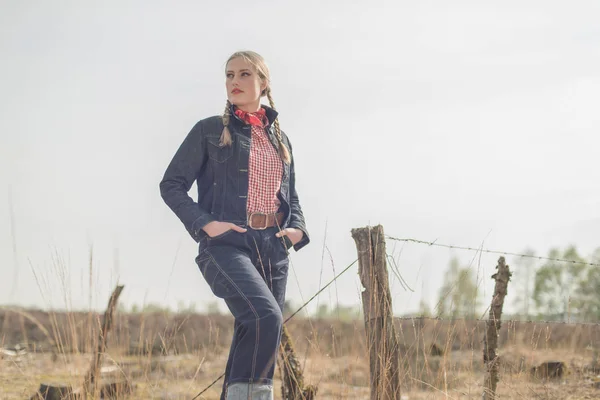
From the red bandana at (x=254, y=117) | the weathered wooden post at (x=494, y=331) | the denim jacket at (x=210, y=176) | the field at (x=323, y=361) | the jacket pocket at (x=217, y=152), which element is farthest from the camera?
the weathered wooden post at (x=494, y=331)

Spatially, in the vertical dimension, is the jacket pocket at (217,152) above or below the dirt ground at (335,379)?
above

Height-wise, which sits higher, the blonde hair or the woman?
the blonde hair

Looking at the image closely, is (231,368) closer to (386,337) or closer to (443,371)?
(386,337)

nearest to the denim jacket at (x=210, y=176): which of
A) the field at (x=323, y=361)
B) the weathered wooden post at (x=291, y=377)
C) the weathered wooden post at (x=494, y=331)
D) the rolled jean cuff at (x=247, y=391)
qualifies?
the rolled jean cuff at (x=247, y=391)

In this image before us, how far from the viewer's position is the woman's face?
12.4 ft

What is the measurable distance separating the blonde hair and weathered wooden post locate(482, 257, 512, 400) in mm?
2115

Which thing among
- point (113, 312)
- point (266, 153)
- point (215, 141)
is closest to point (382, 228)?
point (266, 153)

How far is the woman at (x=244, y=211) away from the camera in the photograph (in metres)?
3.35

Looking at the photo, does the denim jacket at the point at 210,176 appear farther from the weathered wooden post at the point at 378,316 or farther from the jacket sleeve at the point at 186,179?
the weathered wooden post at the point at 378,316

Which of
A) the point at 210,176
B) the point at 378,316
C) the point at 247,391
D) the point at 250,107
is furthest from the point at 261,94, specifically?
the point at 247,391

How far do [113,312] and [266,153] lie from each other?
9.29 ft

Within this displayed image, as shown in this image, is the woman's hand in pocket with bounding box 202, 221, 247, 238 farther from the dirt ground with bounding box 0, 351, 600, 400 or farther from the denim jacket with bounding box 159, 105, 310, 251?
the dirt ground with bounding box 0, 351, 600, 400

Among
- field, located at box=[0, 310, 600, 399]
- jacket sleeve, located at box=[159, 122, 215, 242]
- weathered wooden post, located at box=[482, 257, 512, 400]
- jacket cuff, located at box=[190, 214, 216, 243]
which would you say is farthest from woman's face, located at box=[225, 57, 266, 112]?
weathered wooden post, located at box=[482, 257, 512, 400]

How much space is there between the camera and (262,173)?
378 cm
